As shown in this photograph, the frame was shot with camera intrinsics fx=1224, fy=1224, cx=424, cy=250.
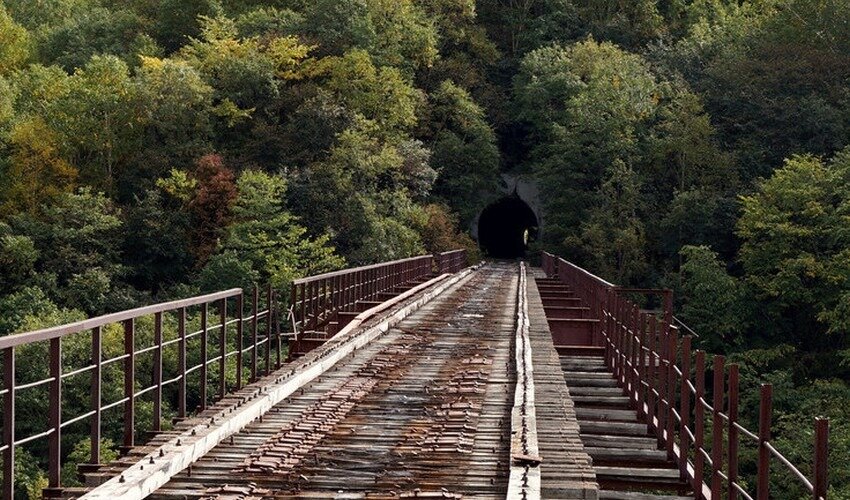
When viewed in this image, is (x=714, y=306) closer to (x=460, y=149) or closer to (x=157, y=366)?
(x=460, y=149)

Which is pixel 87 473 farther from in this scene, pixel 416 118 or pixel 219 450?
pixel 416 118

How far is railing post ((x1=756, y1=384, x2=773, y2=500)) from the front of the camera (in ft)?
18.2

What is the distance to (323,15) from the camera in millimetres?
45938

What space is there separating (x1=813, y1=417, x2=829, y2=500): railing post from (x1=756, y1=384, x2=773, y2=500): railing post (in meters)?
0.61

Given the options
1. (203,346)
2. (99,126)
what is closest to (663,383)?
(203,346)

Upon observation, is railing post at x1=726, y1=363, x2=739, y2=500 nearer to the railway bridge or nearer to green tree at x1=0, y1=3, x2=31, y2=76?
the railway bridge

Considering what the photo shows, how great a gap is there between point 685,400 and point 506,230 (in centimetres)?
6048

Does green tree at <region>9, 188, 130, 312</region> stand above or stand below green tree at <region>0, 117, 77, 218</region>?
below

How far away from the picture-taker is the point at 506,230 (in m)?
69.0

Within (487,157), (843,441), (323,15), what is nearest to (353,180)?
(323,15)

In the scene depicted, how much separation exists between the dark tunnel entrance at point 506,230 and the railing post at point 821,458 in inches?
2260

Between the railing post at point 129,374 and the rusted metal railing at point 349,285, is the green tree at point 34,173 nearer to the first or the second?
the rusted metal railing at point 349,285

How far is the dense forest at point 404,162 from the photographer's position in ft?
119

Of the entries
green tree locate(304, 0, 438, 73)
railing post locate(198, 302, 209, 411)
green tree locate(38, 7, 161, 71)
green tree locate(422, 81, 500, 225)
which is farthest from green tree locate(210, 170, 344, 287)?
railing post locate(198, 302, 209, 411)
